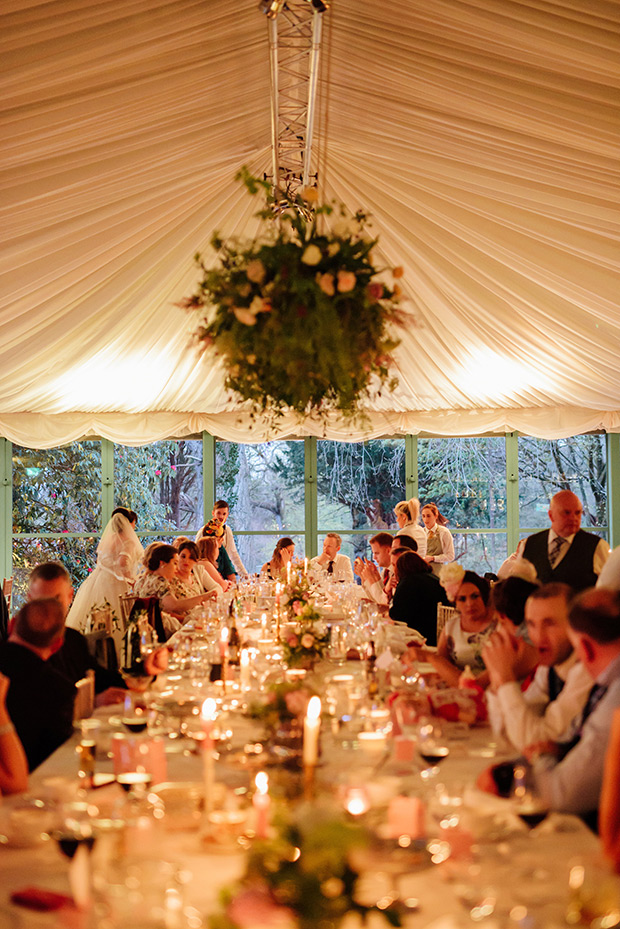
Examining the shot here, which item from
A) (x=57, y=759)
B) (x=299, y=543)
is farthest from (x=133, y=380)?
(x=57, y=759)

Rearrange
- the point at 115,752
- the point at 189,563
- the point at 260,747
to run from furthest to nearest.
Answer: the point at 189,563 < the point at 260,747 < the point at 115,752

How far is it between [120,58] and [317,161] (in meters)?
2.41

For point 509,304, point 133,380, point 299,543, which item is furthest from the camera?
point 299,543

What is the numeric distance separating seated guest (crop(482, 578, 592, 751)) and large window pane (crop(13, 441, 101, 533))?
399 inches

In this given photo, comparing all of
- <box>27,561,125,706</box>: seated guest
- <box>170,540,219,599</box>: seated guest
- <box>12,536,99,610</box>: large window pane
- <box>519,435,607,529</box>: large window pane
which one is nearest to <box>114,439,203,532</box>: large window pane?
<box>12,536,99,610</box>: large window pane

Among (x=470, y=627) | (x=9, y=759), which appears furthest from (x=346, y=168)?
(x=9, y=759)

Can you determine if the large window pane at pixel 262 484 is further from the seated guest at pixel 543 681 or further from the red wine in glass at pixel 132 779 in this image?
the red wine in glass at pixel 132 779

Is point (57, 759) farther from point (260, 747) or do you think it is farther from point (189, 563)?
point (189, 563)

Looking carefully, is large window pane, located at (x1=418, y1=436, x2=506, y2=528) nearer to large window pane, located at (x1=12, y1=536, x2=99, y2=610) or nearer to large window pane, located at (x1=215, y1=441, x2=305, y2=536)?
large window pane, located at (x1=215, y1=441, x2=305, y2=536)

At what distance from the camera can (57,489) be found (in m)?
12.5

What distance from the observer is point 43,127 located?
177 inches

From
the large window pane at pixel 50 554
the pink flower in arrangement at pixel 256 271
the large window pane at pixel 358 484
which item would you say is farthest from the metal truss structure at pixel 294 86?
the large window pane at pixel 50 554

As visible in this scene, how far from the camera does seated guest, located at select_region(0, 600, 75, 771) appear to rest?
2930 millimetres

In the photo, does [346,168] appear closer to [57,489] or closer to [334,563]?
[334,563]
